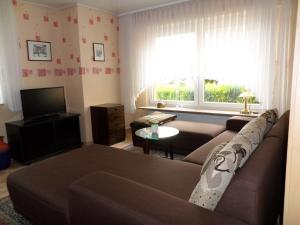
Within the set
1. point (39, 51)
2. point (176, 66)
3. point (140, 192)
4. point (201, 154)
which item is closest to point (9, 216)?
point (140, 192)

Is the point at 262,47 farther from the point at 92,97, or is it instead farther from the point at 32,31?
the point at 32,31

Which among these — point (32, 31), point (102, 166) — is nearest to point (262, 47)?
point (102, 166)

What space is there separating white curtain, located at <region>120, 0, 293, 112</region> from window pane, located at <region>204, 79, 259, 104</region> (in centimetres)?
21

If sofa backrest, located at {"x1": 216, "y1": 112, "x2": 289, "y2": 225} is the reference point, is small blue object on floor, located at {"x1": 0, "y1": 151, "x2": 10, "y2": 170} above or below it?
below

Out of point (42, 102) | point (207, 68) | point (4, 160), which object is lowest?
point (4, 160)

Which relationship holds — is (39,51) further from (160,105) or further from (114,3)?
(160,105)

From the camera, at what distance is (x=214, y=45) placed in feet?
12.2

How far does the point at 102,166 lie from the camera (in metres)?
2.08

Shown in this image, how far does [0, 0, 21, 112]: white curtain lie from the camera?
3.38 m

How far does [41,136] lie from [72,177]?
1947 millimetres

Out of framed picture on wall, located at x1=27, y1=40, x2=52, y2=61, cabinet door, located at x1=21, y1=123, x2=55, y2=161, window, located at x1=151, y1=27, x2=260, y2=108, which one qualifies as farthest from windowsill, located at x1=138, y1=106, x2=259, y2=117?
framed picture on wall, located at x1=27, y1=40, x2=52, y2=61

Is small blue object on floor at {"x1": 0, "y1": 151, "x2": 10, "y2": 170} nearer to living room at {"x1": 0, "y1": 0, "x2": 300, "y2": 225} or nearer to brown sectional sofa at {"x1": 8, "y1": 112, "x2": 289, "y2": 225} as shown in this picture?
living room at {"x1": 0, "y1": 0, "x2": 300, "y2": 225}

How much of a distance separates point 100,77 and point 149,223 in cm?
376

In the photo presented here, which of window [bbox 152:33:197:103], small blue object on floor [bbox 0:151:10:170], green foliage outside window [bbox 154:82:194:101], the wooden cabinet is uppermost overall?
window [bbox 152:33:197:103]
